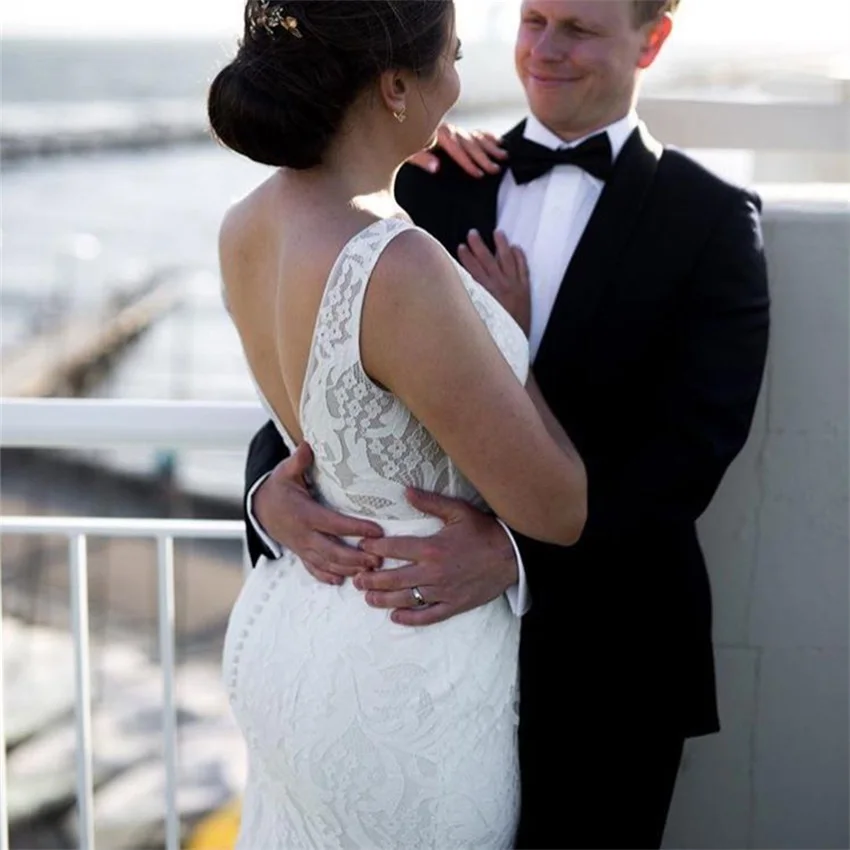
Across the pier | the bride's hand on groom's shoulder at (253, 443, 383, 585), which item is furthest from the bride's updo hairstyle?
the pier

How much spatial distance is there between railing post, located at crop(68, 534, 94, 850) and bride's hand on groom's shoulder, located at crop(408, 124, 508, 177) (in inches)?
37.5

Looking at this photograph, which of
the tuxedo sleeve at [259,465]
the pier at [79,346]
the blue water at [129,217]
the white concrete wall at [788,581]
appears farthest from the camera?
the blue water at [129,217]

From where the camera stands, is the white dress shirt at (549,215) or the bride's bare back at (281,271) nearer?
the bride's bare back at (281,271)

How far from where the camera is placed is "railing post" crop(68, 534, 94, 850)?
2.45 metres

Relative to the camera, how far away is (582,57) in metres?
2.31

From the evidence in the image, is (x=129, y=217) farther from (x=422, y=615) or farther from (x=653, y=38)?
(x=422, y=615)

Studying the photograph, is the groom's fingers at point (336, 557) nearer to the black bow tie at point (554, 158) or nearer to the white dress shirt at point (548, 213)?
the white dress shirt at point (548, 213)

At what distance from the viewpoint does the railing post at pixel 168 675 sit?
8.08 feet

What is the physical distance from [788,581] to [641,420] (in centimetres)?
67

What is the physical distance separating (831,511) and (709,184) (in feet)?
2.54

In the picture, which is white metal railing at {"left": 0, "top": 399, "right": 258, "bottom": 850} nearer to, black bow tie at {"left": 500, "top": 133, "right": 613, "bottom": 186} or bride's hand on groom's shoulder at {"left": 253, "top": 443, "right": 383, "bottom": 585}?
bride's hand on groom's shoulder at {"left": 253, "top": 443, "right": 383, "bottom": 585}

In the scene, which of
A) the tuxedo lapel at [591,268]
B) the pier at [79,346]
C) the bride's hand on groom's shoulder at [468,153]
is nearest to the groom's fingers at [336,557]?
the tuxedo lapel at [591,268]

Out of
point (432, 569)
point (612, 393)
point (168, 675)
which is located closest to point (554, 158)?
point (612, 393)

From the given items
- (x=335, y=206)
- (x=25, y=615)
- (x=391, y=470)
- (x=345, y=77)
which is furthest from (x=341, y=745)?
(x=25, y=615)
